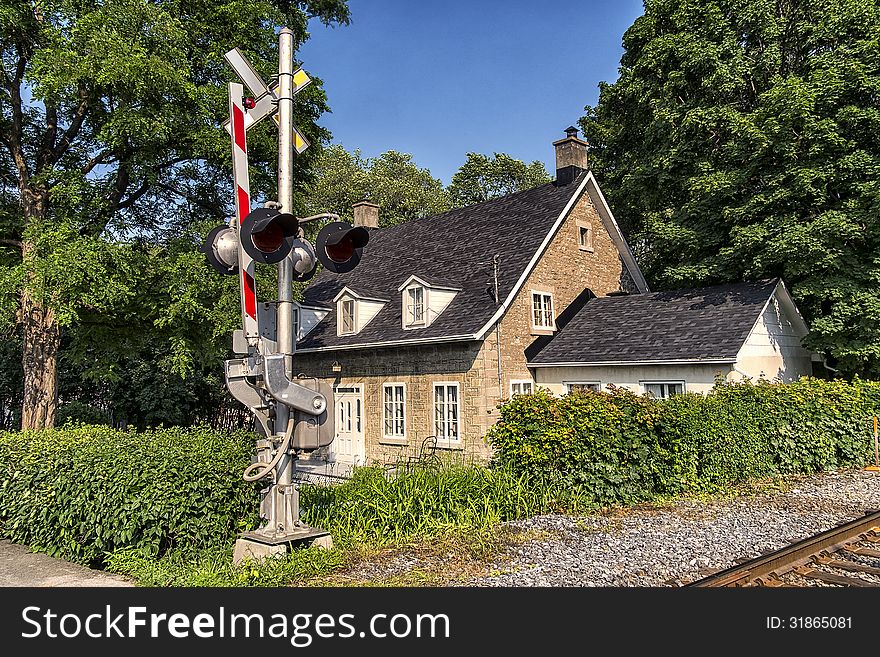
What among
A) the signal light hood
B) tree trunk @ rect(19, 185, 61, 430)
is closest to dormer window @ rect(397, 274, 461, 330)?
tree trunk @ rect(19, 185, 61, 430)

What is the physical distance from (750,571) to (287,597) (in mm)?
4285

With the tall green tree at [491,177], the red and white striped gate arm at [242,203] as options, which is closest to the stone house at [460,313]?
the red and white striped gate arm at [242,203]

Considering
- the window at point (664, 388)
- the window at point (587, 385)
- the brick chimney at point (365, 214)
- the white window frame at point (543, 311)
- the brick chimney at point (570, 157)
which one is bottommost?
the window at point (664, 388)

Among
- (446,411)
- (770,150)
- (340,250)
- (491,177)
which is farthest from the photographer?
(491,177)

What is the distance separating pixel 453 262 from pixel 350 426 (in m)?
6.18

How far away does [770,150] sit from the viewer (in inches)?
696

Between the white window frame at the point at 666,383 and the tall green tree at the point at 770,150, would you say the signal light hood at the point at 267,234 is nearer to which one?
the white window frame at the point at 666,383

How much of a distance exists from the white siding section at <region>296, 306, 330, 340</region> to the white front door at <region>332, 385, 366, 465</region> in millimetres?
2848

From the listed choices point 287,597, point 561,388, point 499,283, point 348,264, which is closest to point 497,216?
point 499,283

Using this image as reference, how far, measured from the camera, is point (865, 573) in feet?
20.9

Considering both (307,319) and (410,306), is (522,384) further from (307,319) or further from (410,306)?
(307,319)

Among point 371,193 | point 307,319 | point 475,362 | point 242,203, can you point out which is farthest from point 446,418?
point 371,193

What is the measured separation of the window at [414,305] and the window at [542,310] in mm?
3233

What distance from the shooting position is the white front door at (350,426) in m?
19.7
